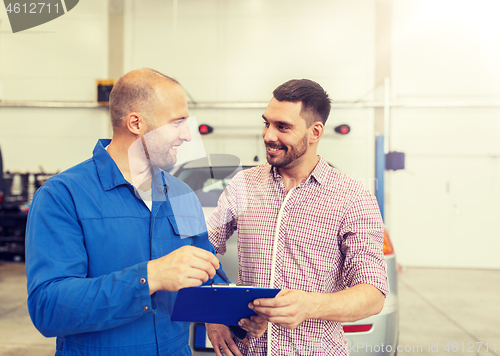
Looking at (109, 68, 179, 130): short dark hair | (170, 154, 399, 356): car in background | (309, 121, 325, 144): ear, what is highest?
(109, 68, 179, 130): short dark hair

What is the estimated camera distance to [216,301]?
681mm

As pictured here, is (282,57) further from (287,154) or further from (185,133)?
(185,133)

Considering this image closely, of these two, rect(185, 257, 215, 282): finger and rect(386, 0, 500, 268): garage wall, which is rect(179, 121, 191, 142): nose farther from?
rect(386, 0, 500, 268): garage wall

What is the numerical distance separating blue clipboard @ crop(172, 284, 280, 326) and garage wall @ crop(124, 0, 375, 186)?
303 millimetres

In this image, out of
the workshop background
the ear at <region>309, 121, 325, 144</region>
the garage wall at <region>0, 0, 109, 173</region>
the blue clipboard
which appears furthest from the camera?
the garage wall at <region>0, 0, 109, 173</region>

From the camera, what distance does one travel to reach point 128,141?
31.7 inches

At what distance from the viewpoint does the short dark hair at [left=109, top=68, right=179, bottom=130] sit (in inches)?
29.4

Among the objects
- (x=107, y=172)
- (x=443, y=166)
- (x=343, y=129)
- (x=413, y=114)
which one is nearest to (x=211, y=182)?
(x=107, y=172)

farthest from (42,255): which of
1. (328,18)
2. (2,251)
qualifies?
(2,251)

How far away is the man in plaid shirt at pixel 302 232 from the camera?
84cm

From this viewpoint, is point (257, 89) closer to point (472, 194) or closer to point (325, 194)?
point (325, 194)

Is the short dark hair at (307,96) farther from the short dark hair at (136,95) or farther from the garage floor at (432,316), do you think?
the garage floor at (432,316)

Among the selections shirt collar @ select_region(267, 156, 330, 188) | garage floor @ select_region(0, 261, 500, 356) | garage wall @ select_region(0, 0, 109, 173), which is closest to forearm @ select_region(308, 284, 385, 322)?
shirt collar @ select_region(267, 156, 330, 188)

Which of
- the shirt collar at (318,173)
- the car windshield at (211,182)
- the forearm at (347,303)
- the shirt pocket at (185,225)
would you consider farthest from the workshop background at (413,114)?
the forearm at (347,303)
